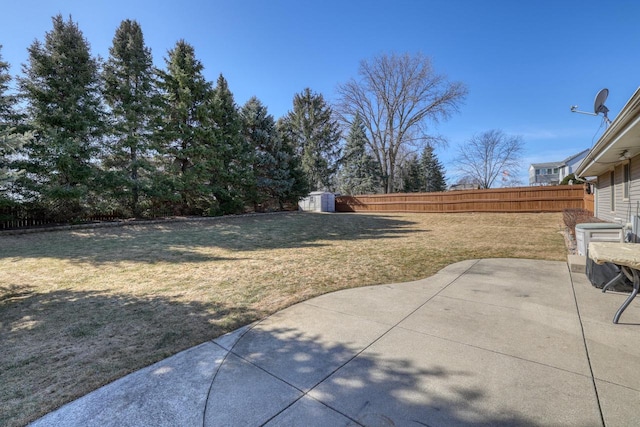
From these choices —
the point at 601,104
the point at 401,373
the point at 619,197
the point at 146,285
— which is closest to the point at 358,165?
the point at 601,104

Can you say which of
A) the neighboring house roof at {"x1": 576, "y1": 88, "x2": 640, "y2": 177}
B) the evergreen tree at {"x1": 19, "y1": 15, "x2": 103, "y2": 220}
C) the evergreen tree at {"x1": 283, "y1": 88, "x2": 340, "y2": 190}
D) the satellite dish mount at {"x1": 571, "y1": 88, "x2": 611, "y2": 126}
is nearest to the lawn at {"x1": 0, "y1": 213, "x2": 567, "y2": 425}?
the evergreen tree at {"x1": 19, "y1": 15, "x2": 103, "y2": 220}

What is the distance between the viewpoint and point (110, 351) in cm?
247

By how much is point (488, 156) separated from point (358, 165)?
16.6 meters

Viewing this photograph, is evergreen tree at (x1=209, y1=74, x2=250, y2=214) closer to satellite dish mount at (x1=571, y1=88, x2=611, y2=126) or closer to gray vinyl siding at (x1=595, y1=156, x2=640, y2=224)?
satellite dish mount at (x1=571, y1=88, x2=611, y2=126)

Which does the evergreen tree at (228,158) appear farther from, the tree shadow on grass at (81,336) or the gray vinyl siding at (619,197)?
the gray vinyl siding at (619,197)

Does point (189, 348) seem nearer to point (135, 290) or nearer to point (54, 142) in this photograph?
point (135, 290)

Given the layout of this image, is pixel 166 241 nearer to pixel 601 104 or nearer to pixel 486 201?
pixel 601 104

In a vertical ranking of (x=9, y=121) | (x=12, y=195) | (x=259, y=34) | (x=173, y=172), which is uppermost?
(x=259, y=34)

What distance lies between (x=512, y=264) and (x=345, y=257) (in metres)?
3.28

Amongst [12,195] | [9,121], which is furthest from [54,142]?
[12,195]

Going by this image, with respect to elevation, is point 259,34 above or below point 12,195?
above

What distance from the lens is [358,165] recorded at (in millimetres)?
27719

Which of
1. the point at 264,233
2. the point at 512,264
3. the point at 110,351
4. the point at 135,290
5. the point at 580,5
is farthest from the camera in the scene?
the point at 264,233

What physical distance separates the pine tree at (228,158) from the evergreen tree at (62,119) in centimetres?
497
